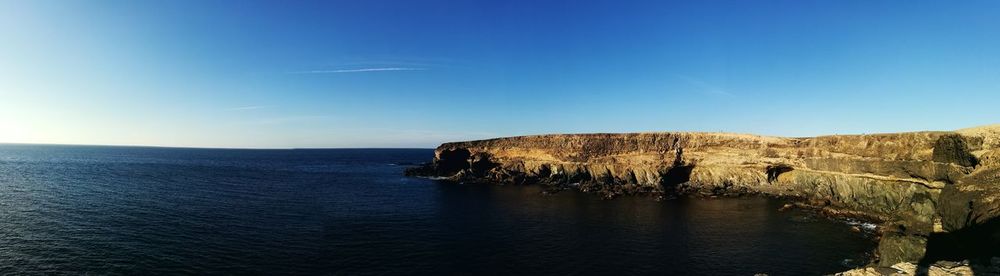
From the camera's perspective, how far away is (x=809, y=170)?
58.1m

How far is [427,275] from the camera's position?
26.8 m

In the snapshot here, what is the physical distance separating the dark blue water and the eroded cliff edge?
582cm

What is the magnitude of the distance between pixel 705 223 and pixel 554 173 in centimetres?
4342

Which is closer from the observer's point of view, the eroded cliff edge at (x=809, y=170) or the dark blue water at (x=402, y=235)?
the eroded cliff edge at (x=809, y=170)

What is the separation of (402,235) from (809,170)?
2128 inches

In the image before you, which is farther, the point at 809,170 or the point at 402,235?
the point at 809,170

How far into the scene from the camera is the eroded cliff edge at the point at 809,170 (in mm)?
26500

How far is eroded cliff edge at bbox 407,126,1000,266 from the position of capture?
26500 mm

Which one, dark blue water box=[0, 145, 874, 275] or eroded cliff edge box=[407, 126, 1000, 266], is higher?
eroded cliff edge box=[407, 126, 1000, 266]

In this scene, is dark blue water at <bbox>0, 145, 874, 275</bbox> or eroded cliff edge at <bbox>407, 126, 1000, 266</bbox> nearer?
eroded cliff edge at <bbox>407, 126, 1000, 266</bbox>

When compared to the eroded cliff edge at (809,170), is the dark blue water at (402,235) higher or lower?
lower

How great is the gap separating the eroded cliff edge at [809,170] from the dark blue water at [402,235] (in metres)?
5.82

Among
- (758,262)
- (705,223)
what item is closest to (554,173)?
(705,223)

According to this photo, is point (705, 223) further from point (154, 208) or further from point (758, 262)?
point (154, 208)
